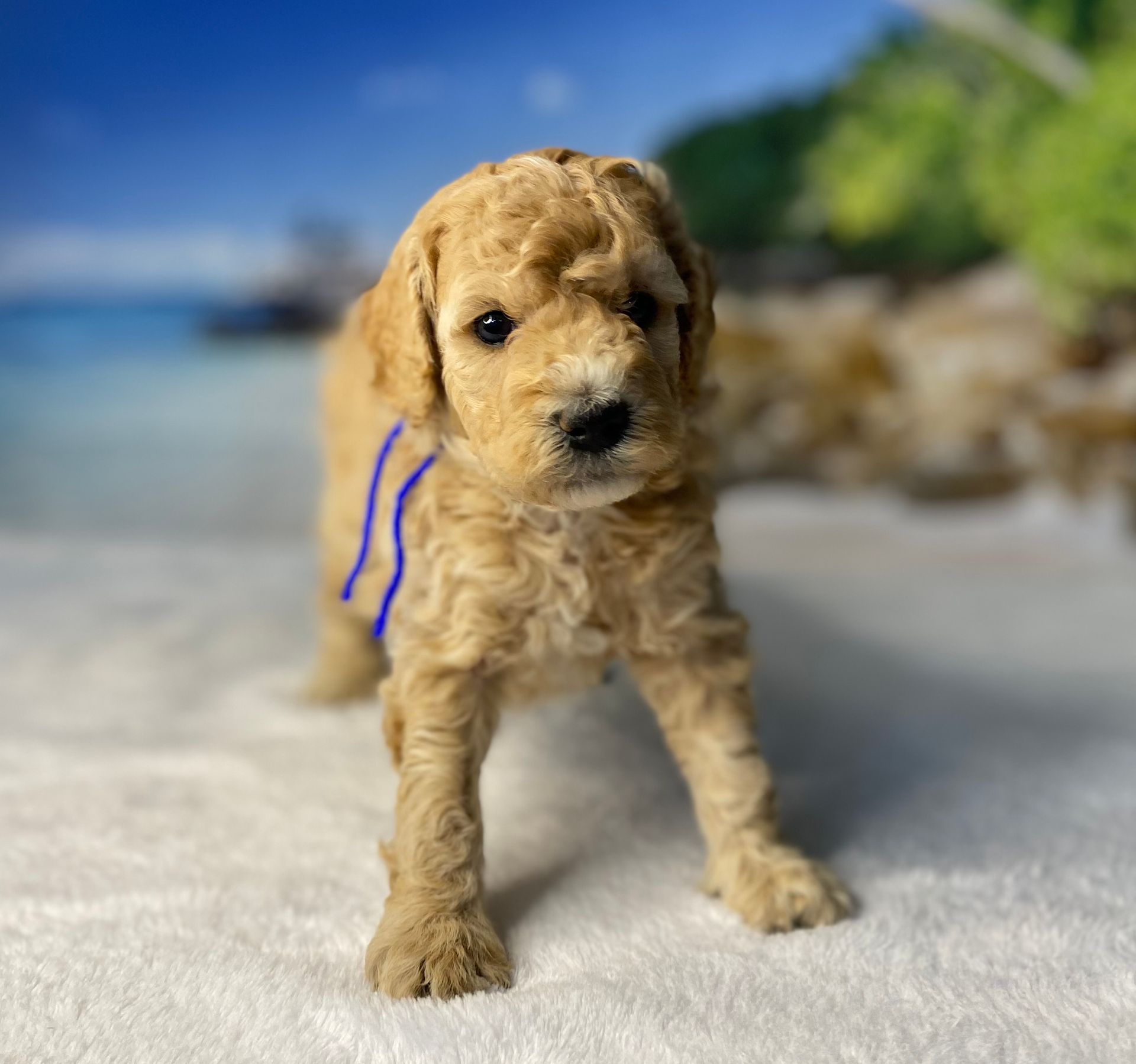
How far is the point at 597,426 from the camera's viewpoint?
131 centimetres

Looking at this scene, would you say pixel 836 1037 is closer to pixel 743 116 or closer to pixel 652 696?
pixel 652 696

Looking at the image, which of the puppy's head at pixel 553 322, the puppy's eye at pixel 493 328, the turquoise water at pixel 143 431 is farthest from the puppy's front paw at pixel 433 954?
the turquoise water at pixel 143 431

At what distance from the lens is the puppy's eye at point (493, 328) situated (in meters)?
1.42

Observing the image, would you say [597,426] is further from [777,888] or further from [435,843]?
[777,888]

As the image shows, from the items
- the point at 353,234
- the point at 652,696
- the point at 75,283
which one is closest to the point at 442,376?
the point at 652,696

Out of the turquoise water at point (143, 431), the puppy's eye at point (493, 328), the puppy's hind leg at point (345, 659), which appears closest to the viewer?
the puppy's eye at point (493, 328)

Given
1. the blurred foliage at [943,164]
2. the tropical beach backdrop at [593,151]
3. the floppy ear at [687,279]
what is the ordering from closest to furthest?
the floppy ear at [687,279]
the blurred foliage at [943,164]
the tropical beach backdrop at [593,151]

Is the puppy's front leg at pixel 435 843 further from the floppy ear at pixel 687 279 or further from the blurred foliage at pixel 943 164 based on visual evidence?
the blurred foliage at pixel 943 164

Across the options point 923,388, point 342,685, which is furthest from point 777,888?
→ point 923,388

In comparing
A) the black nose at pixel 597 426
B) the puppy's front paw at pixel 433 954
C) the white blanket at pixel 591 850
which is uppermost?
the black nose at pixel 597 426

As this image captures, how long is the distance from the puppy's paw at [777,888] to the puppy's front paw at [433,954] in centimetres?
34

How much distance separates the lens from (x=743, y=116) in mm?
4469

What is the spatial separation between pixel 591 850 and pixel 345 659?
82 cm

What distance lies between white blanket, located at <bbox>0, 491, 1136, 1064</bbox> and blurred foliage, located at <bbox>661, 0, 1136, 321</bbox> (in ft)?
4.79
